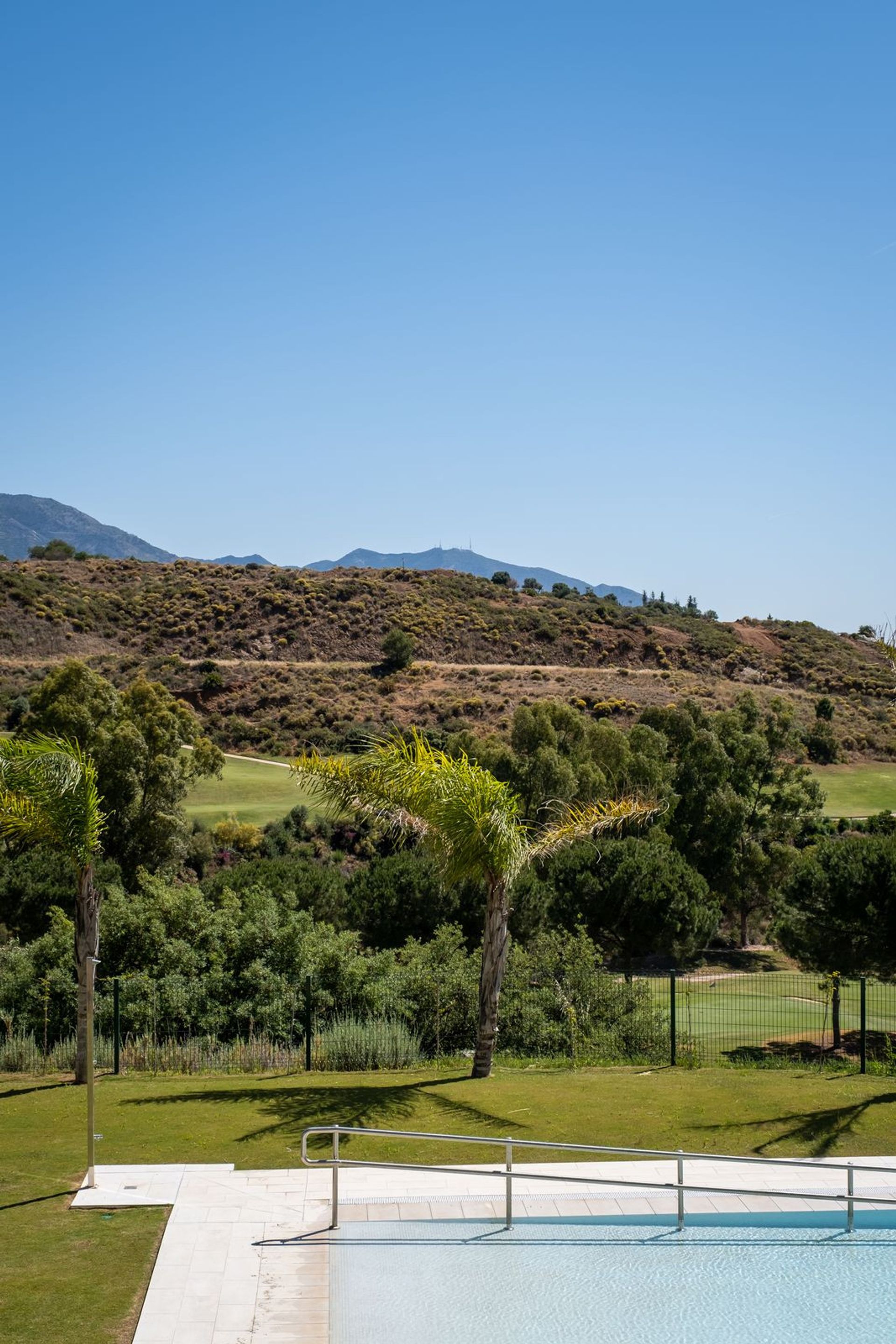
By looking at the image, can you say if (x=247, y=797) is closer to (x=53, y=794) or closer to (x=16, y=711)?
(x=16, y=711)

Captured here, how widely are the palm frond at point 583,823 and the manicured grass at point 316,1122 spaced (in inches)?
114

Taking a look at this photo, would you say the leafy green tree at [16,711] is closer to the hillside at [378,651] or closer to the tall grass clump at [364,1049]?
the hillside at [378,651]

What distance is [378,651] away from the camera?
75625 mm

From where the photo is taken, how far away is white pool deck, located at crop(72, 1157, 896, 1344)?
25.5ft

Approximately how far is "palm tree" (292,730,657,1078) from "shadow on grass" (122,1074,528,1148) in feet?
4.48

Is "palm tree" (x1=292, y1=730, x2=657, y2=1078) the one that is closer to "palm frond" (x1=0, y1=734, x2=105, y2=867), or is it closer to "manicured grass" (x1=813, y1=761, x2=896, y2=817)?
"palm frond" (x1=0, y1=734, x2=105, y2=867)

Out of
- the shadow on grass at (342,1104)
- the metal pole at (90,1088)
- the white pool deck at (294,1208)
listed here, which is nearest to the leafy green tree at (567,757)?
the shadow on grass at (342,1104)

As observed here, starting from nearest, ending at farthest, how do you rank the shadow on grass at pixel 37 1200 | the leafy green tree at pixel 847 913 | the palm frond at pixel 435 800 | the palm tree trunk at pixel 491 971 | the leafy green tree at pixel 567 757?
the shadow on grass at pixel 37 1200, the palm frond at pixel 435 800, the palm tree trunk at pixel 491 971, the leafy green tree at pixel 847 913, the leafy green tree at pixel 567 757

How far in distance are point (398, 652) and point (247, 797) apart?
2603 cm

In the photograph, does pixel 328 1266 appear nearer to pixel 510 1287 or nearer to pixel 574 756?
pixel 510 1287

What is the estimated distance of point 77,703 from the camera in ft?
103

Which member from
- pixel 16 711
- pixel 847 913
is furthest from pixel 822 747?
pixel 16 711

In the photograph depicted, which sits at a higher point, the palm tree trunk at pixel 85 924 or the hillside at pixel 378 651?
the hillside at pixel 378 651

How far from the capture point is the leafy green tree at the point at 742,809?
126 feet
